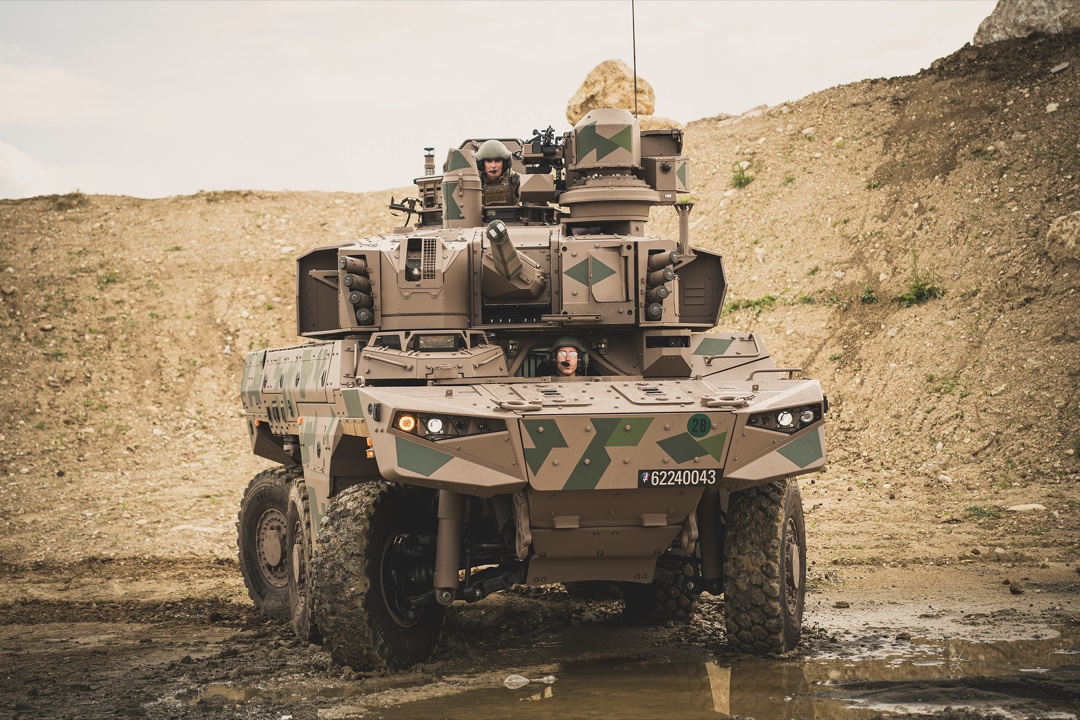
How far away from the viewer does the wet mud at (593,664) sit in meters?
7.14

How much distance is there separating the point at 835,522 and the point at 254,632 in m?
7.60

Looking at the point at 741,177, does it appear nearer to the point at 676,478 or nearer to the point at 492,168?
the point at 492,168

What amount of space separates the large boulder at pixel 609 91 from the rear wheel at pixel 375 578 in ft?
71.4

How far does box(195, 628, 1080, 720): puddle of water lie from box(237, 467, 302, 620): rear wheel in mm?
3493

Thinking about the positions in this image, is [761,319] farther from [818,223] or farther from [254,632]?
[254,632]

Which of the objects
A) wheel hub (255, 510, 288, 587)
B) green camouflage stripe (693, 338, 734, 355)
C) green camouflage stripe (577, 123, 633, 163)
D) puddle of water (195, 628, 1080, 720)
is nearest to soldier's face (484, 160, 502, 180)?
green camouflage stripe (577, 123, 633, 163)

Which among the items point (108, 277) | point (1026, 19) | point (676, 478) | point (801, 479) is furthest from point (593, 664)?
point (108, 277)

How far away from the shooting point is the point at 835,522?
15.5 m

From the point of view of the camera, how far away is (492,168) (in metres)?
11.4

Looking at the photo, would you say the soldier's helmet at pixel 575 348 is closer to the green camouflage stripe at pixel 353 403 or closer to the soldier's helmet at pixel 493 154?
the green camouflage stripe at pixel 353 403

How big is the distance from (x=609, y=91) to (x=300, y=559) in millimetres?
21145

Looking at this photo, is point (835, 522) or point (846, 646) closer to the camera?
point (846, 646)

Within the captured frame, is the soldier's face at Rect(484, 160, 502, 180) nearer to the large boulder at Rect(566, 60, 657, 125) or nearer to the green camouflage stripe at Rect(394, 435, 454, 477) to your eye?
the green camouflage stripe at Rect(394, 435, 454, 477)

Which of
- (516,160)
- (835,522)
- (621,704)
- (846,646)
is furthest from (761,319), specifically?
(621,704)
